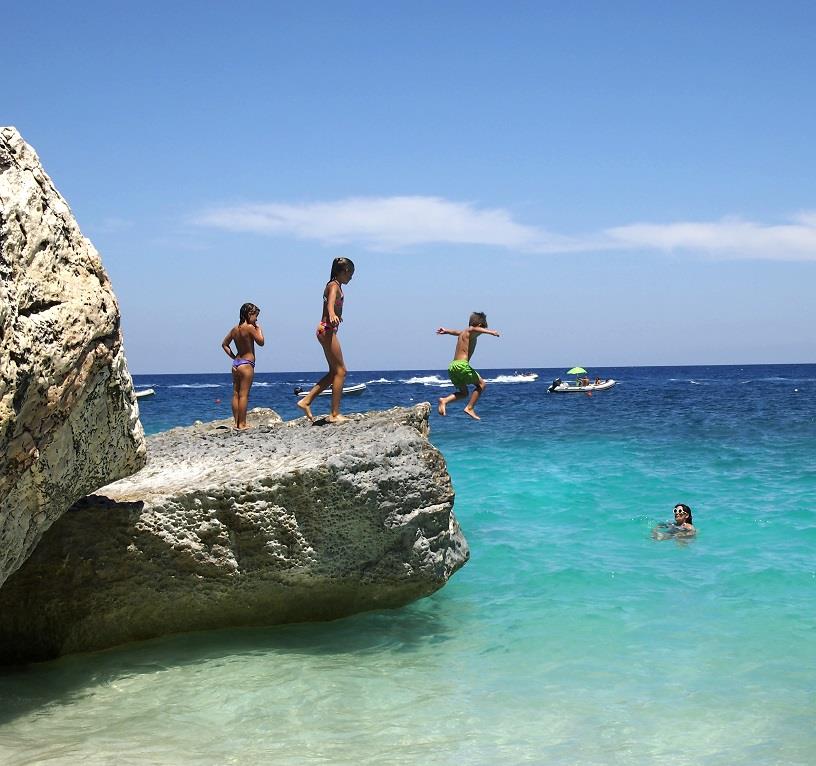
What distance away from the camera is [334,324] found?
25.0 ft

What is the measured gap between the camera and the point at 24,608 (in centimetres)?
531

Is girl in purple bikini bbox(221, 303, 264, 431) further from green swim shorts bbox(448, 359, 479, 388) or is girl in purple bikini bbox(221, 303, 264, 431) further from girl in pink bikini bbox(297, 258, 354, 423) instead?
green swim shorts bbox(448, 359, 479, 388)

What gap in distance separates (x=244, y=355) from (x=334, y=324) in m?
1.55

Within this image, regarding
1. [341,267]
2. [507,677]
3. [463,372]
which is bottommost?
[507,677]

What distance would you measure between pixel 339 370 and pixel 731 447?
13903mm

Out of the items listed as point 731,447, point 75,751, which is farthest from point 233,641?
point 731,447

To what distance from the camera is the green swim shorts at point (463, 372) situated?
9.90m

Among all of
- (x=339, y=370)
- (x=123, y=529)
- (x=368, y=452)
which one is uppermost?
(x=339, y=370)

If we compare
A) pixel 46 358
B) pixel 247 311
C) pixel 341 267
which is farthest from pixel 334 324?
pixel 46 358

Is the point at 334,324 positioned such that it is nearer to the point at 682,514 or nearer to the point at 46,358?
the point at 46,358

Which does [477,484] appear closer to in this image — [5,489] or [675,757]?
[675,757]

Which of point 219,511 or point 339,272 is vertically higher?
point 339,272

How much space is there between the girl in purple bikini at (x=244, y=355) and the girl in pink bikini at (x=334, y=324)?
104 centimetres

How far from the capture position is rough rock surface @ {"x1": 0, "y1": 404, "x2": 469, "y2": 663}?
5203mm
